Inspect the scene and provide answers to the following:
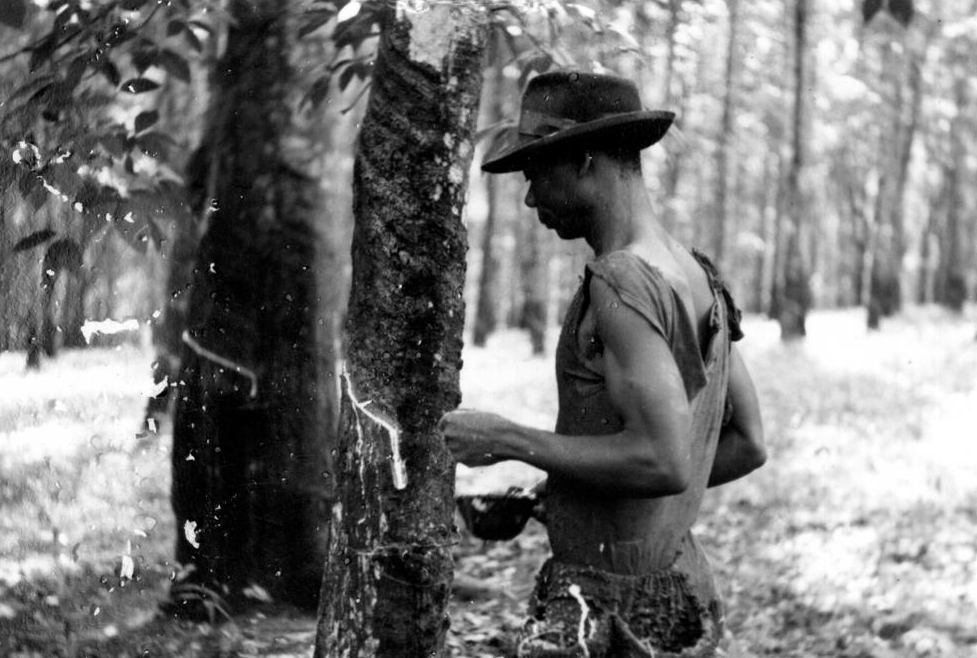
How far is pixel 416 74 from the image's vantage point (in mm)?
3068

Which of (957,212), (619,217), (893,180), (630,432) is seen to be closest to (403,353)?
(619,217)

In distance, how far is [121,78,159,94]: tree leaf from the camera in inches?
142

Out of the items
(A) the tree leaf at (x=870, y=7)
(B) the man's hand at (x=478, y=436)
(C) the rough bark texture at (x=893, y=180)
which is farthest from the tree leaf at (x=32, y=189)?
(C) the rough bark texture at (x=893, y=180)

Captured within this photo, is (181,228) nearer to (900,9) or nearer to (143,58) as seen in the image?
(143,58)

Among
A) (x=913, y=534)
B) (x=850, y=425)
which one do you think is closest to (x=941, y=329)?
(x=850, y=425)

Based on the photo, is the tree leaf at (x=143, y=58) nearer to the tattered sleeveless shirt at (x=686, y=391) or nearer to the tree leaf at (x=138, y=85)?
the tree leaf at (x=138, y=85)

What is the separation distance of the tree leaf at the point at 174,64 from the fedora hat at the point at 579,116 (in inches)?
61.5

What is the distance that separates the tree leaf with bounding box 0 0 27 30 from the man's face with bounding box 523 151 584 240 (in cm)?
185

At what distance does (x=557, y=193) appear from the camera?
8.62 ft

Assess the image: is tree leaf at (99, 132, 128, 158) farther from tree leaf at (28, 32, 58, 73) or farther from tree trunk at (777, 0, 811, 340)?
tree trunk at (777, 0, 811, 340)

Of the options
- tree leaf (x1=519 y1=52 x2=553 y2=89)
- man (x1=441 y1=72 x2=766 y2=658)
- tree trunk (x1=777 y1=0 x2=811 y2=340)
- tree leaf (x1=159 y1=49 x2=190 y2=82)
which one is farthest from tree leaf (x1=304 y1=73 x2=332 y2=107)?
tree trunk (x1=777 y1=0 x2=811 y2=340)

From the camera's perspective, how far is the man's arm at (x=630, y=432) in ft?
7.68

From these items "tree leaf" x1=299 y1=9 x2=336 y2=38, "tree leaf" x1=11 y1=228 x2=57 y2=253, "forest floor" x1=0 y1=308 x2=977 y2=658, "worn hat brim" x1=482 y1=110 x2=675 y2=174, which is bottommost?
"forest floor" x1=0 y1=308 x2=977 y2=658

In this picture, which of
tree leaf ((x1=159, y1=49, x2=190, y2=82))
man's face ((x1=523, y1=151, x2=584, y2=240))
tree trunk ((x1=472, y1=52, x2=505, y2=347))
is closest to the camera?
man's face ((x1=523, y1=151, x2=584, y2=240))
